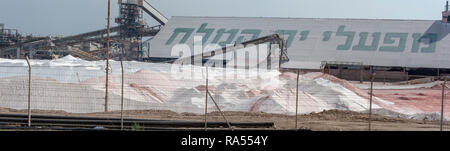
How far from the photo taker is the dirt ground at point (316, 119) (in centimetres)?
1563

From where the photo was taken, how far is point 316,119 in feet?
56.3

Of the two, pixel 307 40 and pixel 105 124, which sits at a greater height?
pixel 307 40

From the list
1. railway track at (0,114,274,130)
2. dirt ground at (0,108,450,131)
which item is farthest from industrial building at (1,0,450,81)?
railway track at (0,114,274,130)

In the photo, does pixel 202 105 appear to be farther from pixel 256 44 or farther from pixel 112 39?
pixel 112 39

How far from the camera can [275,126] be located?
14.8 meters

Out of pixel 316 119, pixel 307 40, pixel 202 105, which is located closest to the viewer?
pixel 316 119

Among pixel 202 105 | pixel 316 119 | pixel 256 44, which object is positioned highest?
pixel 256 44

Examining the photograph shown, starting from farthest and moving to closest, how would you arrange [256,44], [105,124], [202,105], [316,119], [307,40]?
1. [307,40]
2. [256,44]
3. [202,105]
4. [316,119]
5. [105,124]

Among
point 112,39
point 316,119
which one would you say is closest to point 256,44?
point 112,39

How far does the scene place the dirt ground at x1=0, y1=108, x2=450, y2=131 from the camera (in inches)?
615

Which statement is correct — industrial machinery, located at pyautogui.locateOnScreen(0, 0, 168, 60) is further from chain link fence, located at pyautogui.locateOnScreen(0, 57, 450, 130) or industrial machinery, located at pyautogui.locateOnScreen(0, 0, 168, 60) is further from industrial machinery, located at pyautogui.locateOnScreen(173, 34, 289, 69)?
chain link fence, located at pyautogui.locateOnScreen(0, 57, 450, 130)

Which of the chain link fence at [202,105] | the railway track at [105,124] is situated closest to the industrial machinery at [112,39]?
the chain link fence at [202,105]

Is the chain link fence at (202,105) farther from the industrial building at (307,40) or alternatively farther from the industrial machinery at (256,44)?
the industrial building at (307,40)
